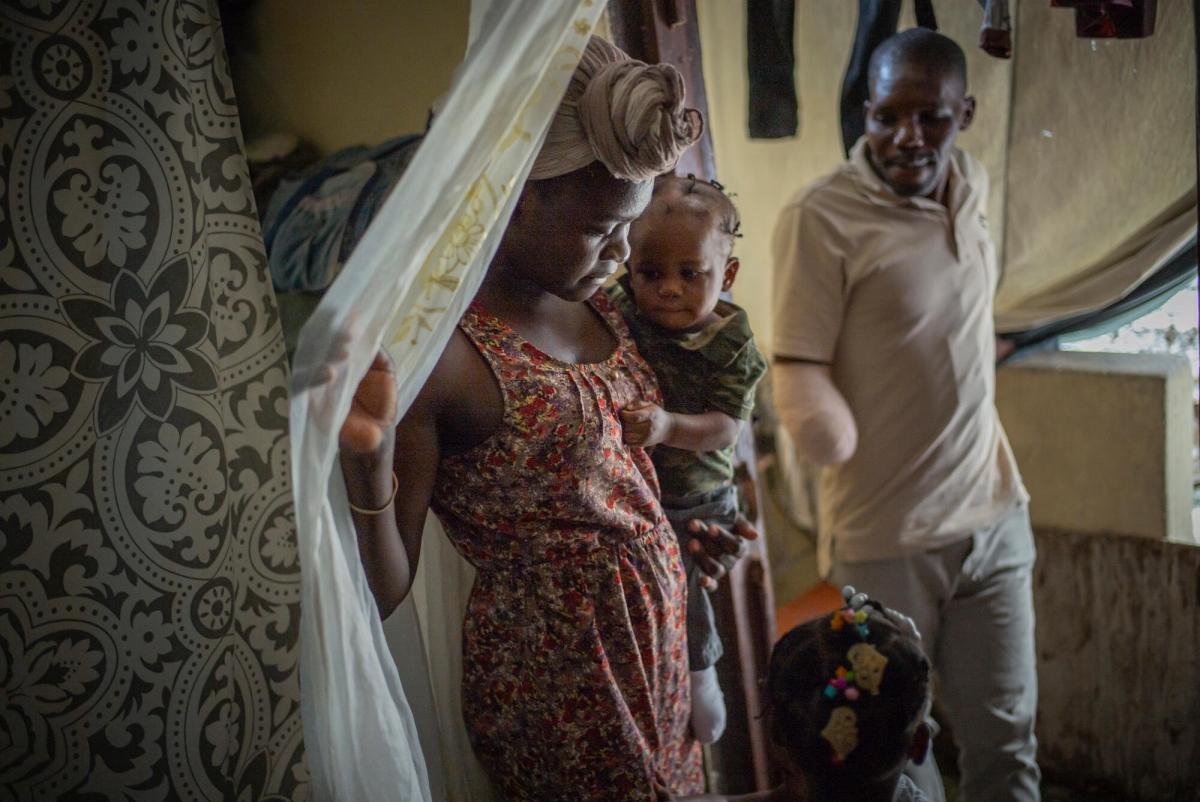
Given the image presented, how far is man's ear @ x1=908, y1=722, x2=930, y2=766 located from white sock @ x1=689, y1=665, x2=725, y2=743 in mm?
278

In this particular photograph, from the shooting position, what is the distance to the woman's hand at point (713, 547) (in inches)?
50.4

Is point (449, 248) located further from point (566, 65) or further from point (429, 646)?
point (429, 646)

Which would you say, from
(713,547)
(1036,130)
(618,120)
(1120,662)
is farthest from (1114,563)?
(618,120)

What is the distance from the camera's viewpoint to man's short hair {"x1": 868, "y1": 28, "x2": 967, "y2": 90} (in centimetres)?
137

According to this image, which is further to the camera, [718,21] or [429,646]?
[718,21]

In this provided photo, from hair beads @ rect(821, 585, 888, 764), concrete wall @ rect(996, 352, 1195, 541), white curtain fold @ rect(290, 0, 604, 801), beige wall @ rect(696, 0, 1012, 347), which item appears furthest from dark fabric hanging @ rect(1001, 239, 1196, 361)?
white curtain fold @ rect(290, 0, 604, 801)

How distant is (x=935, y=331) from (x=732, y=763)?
2.23 ft

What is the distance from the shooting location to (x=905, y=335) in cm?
148

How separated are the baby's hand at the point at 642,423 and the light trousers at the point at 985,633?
0.58m

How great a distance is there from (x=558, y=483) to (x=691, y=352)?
0.23m

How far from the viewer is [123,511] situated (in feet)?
4.01

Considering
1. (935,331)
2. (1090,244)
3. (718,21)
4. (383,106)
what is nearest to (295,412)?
(383,106)

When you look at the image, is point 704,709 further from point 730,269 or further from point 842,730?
point 730,269

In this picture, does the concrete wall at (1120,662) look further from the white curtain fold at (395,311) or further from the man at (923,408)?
the white curtain fold at (395,311)
